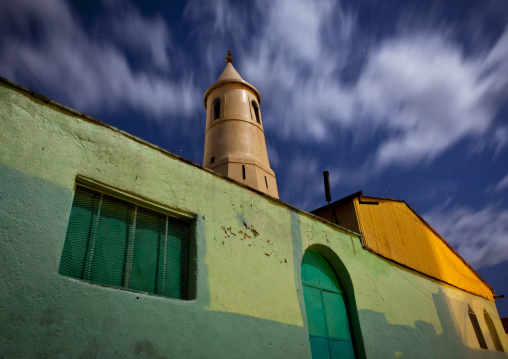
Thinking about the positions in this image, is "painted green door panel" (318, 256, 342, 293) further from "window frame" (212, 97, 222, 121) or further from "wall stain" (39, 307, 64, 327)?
"window frame" (212, 97, 222, 121)

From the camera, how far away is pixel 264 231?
6574mm

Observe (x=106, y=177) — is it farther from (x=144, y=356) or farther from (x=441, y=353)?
(x=441, y=353)

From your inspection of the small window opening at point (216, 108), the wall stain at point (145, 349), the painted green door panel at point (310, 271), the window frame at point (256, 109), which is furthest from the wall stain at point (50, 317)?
the window frame at point (256, 109)

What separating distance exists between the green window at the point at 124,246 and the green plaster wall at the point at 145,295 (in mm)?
276

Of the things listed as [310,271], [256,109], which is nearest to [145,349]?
[310,271]

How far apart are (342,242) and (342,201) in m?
2.48

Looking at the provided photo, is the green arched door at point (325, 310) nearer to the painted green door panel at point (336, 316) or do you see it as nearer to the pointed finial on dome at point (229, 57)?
the painted green door panel at point (336, 316)

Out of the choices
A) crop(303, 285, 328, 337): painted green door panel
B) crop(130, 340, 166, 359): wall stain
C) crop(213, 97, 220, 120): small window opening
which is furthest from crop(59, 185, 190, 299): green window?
crop(213, 97, 220, 120): small window opening

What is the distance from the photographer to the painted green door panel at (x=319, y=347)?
6648 mm

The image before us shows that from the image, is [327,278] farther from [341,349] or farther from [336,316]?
[341,349]

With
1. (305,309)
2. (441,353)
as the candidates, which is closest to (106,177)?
(305,309)

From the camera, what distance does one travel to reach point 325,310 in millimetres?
7367

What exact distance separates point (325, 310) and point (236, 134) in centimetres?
774

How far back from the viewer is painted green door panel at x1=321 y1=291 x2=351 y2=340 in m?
7.28
